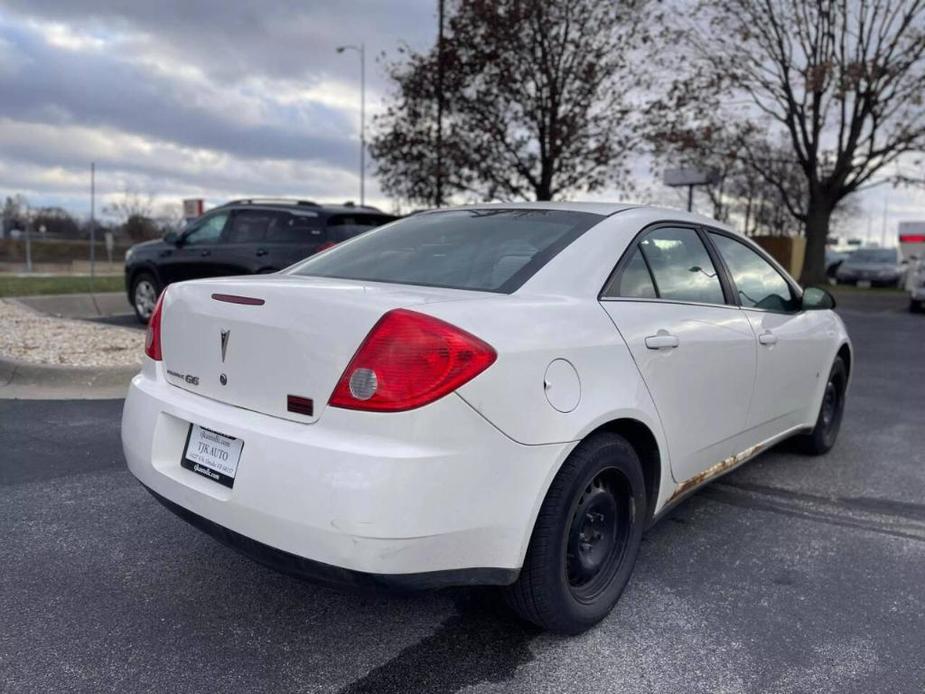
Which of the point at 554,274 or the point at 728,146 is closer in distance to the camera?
the point at 554,274

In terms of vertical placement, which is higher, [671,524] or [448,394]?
[448,394]

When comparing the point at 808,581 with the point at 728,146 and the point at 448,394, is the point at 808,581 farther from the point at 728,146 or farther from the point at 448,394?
the point at 728,146

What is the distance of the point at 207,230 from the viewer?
9.61 m

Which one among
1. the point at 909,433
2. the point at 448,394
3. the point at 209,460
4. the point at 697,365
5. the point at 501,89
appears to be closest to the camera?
the point at 448,394

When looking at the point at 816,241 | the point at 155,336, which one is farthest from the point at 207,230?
the point at 816,241

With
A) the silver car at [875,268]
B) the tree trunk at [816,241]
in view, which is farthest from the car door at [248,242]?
the silver car at [875,268]

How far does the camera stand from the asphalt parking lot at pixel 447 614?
2.34 meters

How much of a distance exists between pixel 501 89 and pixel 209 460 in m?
16.5

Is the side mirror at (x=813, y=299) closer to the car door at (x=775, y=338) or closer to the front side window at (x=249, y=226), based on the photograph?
the car door at (x=775, y=338)

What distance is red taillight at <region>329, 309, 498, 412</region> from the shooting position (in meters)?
2.08

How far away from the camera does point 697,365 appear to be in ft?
10.0

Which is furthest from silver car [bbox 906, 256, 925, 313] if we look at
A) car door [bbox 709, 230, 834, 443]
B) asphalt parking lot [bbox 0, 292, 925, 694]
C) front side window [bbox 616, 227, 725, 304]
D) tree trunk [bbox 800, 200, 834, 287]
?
front side window [bbox 616, 227, 725, 304]

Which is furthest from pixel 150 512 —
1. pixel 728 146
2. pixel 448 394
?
pixel 728 146

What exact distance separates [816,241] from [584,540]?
24255 mm
